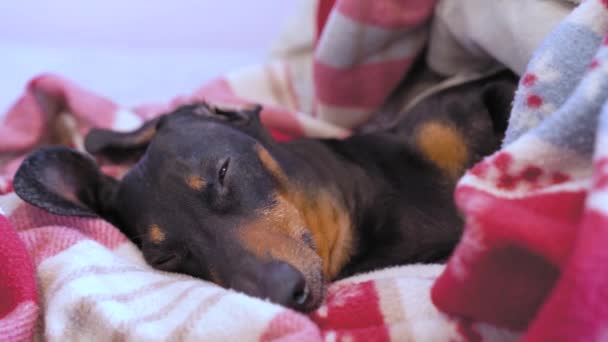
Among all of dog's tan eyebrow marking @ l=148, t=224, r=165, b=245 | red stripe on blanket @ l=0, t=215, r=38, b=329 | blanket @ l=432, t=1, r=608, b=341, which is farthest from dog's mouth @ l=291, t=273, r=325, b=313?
red stripe on blanket @ l=0, t=215, r=38, b=329

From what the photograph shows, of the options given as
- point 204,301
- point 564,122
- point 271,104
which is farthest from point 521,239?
point 271,104

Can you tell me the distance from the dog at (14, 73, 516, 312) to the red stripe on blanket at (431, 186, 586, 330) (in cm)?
30

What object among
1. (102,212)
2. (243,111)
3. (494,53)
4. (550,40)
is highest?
(550,40)

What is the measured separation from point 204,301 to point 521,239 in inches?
20.4

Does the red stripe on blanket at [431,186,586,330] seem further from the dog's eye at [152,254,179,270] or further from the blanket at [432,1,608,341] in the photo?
the dog's eye at [152,254,179,270]

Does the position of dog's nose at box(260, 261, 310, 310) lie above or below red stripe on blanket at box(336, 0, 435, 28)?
below

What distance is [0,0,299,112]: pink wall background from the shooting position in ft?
7.89

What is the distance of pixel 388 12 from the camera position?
5.56 ft

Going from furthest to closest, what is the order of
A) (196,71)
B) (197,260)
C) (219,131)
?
(196,71) → (219,131) → (197,260)

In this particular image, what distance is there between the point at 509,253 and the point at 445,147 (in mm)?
800

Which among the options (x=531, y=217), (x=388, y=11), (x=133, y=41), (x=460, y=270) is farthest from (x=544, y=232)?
Result: (x=133, y=41)

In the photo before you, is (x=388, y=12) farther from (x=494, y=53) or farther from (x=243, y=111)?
(x=243, y=111)

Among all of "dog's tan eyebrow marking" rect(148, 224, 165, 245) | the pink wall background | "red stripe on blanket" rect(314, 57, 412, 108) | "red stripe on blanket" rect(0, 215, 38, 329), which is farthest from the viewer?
the pink wall background

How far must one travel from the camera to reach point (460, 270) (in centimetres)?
88
